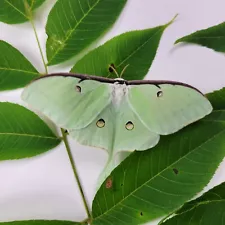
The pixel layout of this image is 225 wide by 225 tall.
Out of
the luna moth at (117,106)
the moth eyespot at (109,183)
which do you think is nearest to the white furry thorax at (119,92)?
the luna moth at (117,106)

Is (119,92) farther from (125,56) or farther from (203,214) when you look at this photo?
(203,214)

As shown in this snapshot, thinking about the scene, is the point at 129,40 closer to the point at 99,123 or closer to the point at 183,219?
the point at 99,123

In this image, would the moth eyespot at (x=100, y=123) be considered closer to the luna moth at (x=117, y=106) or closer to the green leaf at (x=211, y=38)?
the luna moth at (x=117, y=106)

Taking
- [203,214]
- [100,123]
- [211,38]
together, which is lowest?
[203,214]

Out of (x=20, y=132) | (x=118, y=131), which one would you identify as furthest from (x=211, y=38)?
(x=20, y=132)

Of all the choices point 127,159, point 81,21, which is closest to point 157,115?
point 127,159
